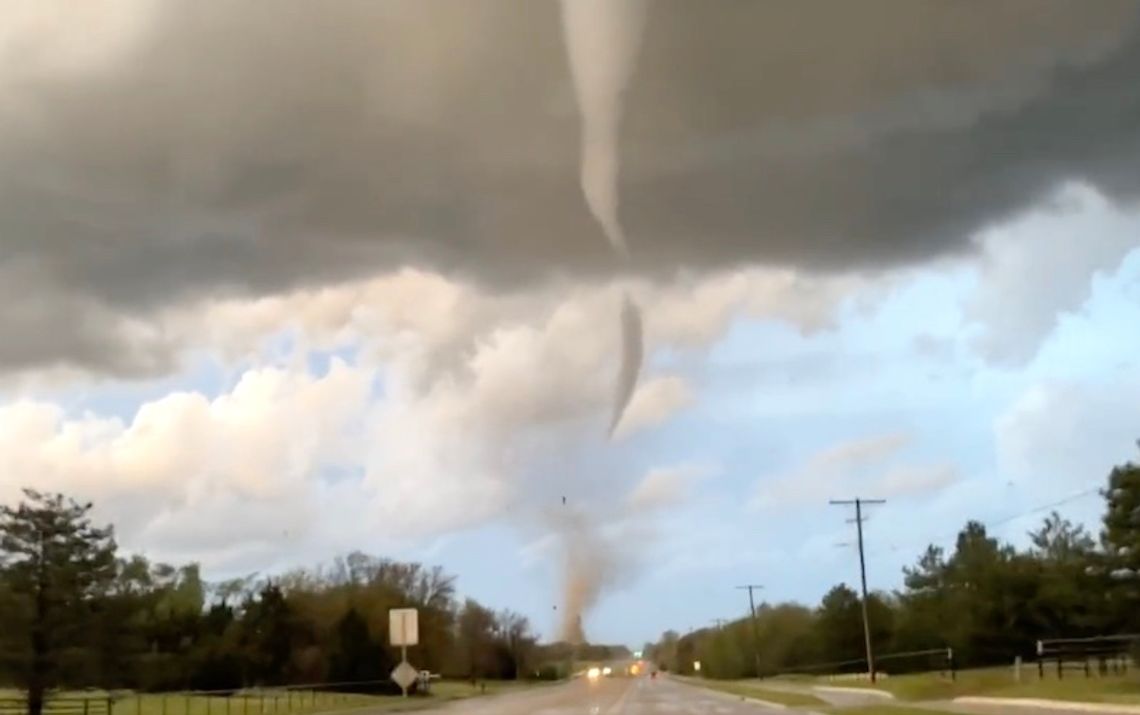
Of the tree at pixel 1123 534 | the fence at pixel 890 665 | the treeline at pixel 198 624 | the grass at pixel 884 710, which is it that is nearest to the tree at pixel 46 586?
the treeline at pixel 198 624

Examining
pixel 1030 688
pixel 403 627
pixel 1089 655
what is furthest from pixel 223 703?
pixel 1030 688

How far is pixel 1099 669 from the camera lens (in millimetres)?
59719

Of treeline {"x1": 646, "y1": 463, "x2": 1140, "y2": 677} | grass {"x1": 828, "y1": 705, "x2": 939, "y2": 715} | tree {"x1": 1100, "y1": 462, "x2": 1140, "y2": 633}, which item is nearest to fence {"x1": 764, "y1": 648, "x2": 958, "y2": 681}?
treeline {"x1": 646, "y1": 463, "x2": 1140, "y2": 677}

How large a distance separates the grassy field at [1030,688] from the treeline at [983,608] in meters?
7.84

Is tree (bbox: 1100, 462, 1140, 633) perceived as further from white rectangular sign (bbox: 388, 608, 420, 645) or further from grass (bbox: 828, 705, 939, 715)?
white rectangular sign (bbox: 388, 608, 420, 645)

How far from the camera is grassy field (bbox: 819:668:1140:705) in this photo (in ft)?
148

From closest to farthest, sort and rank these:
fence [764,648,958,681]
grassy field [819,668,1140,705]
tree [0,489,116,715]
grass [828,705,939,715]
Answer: grass [828,705,939,715], grassy field [819,668,1140,705], tree [0,489,116,715], fence [764,648,958,681]

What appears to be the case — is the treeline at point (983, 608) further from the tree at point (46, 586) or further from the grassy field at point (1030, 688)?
the tree at point (46, 586)

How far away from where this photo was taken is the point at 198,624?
11325cm

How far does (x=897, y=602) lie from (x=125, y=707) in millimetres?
96558

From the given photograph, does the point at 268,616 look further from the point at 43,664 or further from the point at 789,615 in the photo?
the point at 789,615

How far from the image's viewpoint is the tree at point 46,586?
190 feet

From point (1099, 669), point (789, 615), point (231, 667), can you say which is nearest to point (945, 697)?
point (1099, 669)

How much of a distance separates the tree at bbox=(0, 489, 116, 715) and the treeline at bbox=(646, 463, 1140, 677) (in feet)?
147
